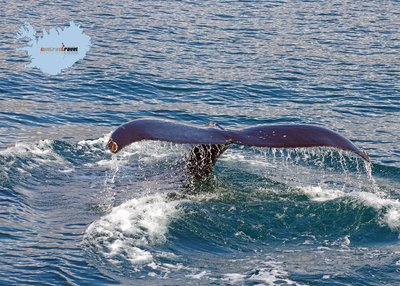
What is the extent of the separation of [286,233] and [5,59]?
42.1ft

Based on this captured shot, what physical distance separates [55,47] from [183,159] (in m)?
8.64

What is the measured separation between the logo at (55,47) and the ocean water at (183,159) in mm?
277

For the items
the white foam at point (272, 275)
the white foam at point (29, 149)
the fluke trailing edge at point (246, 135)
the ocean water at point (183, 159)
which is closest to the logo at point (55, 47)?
the ocean water at point (183, 159)

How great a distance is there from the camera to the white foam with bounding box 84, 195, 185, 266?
9.99m

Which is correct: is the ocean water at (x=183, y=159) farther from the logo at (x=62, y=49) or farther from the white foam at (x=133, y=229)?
the logo at (x=62, y=49)

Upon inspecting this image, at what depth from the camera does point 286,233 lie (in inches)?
433

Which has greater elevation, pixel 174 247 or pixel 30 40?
pixel 30 40

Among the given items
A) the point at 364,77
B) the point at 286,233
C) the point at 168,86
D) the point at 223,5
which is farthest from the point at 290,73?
the point at 286,233

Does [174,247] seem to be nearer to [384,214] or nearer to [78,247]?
[78,247]

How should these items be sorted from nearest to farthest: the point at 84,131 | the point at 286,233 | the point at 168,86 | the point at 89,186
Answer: the point at 286,233 → the point at 89,186 → the point at 84,131 → the point at 168,86

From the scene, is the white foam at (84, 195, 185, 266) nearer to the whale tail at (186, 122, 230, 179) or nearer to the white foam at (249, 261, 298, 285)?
the whale tail at (186, 122, 230, 179)

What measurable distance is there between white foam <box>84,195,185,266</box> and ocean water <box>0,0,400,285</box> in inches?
0.9

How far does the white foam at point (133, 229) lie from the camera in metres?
9.99

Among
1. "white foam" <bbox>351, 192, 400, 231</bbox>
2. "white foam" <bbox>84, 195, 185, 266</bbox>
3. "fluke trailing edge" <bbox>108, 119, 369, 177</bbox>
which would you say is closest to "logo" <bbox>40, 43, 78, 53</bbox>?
"white foam" <bbox>84, 195, 185, 266</bbox>
